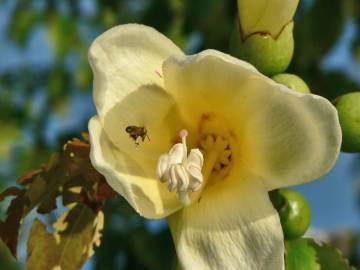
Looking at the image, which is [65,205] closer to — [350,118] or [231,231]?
[231,231]

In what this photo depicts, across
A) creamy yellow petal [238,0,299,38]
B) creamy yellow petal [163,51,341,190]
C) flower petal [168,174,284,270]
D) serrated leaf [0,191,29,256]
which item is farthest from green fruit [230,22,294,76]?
serrated leaf [0,191,29,256]

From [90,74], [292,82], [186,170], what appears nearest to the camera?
[186,170]

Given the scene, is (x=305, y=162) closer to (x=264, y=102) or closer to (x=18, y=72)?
(x=264, y=102)

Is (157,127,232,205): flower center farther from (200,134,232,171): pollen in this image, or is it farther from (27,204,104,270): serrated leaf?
(27,204,104,270): serrated leaf

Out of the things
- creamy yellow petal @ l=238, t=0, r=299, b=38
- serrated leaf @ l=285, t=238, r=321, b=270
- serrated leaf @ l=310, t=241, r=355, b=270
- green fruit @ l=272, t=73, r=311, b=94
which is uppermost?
creamy yellow petal @ l=238, t=0, r=299, b=38

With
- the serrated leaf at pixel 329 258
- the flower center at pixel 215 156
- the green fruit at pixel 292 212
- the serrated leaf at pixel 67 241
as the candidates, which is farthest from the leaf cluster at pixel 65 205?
the serrated leaf at pixel 329 258

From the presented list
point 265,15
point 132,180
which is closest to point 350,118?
point 265,15
